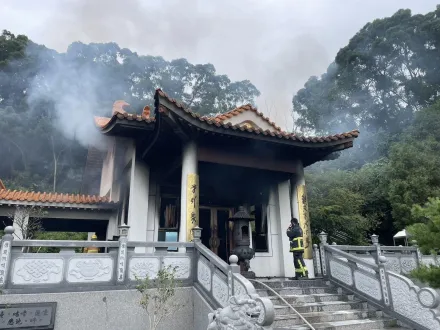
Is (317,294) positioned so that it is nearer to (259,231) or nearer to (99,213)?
(259,231)

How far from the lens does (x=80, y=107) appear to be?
27156mm

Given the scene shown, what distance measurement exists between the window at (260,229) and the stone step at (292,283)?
223 cm

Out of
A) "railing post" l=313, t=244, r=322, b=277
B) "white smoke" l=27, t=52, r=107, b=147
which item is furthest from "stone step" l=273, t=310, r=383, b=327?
"white smoke" l=27, t=52, r=107, b=147

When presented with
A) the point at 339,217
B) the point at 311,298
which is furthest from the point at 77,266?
the point at 339,217

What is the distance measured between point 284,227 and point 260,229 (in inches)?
26.2

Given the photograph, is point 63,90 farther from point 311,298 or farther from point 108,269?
point 311,298

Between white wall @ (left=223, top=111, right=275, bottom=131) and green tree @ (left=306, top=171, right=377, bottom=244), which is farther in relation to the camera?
green tree @ (left=306, top=171, right=377, bottom=244)

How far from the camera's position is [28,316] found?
483cm

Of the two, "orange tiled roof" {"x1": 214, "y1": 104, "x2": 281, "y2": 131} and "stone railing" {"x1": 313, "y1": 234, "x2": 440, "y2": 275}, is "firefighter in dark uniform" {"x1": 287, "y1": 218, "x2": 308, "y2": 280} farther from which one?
"orange tiled roof" {"x1": 214, "y1": 104, "x2": 281, "y2": 131}

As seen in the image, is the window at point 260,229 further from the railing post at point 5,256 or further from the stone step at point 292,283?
the railing post at point 5,256

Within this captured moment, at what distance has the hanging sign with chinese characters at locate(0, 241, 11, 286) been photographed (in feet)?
15.8

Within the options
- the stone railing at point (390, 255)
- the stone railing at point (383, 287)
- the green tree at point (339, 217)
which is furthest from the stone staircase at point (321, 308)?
the green tree at point (339, 217)

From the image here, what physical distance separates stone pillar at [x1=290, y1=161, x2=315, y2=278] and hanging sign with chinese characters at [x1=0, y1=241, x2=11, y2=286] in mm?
5846

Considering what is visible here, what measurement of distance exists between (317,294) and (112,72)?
3361cm
